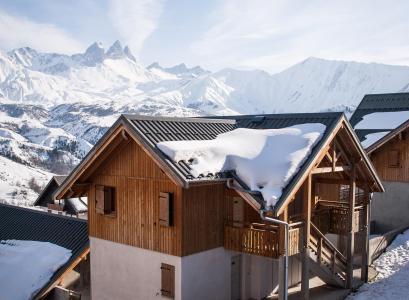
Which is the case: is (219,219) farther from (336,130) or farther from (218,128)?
(336,130)

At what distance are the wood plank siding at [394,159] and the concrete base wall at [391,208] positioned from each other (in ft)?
1.69

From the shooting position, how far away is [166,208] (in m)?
16.6

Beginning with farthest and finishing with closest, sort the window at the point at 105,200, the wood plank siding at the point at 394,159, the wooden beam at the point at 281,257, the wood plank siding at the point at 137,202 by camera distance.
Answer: the wood plank siding at the point at 394,159
the window at the point at 105,200
the wood plank siding at the point at 137,202
the wooden beam at the point at 281,257

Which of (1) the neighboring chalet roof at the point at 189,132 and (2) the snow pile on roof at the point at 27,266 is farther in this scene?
(2) the snow pile on roof at the point at 27,266

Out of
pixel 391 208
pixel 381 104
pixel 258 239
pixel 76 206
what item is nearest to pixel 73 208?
pixel 76 206

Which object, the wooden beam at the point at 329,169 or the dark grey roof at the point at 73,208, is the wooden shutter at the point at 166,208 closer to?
the wooden beam at the point at 329,169

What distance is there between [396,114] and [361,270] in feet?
46.1

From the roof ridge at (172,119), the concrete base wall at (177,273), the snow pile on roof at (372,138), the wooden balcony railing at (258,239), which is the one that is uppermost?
the roof ridge at (172,119)

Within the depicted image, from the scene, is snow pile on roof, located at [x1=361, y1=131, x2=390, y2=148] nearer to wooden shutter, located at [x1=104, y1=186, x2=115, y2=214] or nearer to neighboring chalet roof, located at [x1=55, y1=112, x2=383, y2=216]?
neighboring chalet roof, located at [x1=55, y1=112, x2=383, y2=216]

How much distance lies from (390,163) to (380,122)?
323 centimetres

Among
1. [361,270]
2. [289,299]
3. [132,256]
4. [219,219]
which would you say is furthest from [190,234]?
[361,270]

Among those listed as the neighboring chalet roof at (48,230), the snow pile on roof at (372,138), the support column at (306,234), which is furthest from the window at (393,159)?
the neighboring chalet roof at (48,230)

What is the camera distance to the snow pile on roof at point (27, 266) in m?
22.0

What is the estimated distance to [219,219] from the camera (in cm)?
1775
